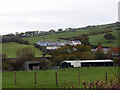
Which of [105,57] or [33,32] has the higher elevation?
[33,32]

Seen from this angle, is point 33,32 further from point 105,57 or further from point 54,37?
point 105,57

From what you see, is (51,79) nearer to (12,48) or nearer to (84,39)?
(12,48)

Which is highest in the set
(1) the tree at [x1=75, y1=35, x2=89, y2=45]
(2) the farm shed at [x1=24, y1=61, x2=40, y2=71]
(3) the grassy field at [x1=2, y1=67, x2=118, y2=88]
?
(1) the tree at [x1=75, y1=35, x2=89, y2=45]

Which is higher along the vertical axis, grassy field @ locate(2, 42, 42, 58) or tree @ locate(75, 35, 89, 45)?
tree @ locate(75, 35, 89, 45)

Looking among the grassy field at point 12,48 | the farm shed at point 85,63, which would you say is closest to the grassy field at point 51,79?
the farm shed at point 85,63

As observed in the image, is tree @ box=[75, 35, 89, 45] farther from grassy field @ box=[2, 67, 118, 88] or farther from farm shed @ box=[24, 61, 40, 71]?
grassy field @ box=[2, 67, 118, 88]

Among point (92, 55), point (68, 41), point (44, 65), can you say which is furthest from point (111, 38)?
point (44, 65)

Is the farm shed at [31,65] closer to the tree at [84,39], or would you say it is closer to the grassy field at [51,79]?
the grassy field at [51,79]

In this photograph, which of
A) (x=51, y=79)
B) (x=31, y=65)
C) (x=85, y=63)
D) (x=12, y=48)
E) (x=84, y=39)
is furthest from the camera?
(x=84, y=39)

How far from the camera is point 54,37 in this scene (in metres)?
134

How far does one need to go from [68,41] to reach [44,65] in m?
68.4

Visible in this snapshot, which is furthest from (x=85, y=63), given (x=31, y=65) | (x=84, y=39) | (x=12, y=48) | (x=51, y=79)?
(x=84, y=39)

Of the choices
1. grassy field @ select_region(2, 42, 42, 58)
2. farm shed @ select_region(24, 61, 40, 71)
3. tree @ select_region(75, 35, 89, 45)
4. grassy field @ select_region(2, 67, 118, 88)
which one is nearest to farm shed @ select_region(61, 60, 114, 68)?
A: farm shed @ select_region(24, 61, 40, 71)

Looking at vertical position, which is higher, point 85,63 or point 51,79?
point 51,79
